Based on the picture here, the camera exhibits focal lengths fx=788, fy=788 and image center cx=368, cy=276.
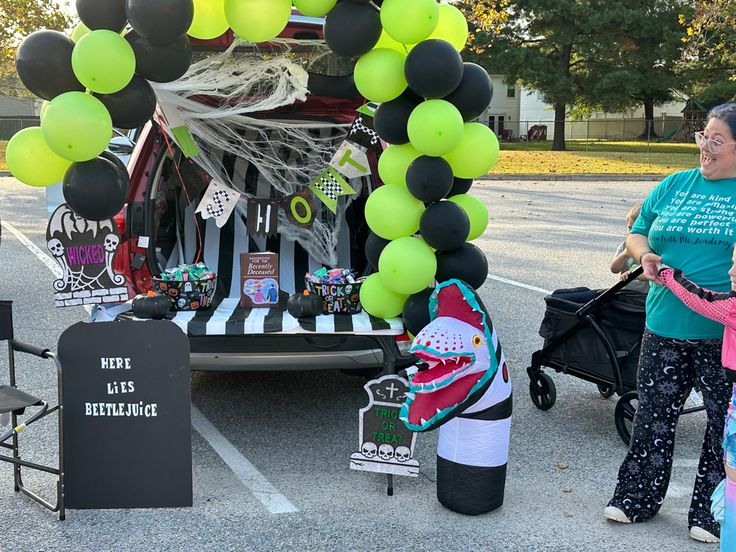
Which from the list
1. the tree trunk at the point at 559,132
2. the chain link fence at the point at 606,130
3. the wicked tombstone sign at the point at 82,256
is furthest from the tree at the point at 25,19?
the chain link fence at the point at 606,130

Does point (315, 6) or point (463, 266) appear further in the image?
point (463, 266)

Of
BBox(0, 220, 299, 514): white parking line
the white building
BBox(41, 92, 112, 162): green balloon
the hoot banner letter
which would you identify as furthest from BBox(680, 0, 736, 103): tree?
BBox(41, 92, 112, 162): green balloon

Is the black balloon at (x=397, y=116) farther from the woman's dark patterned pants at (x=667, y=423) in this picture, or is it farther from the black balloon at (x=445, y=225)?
the woman's dark patterned pants at (x=667, y=423)

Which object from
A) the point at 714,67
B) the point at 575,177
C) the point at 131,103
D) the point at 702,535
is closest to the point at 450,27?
the point at 131,103

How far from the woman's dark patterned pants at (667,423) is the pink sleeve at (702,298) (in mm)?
252

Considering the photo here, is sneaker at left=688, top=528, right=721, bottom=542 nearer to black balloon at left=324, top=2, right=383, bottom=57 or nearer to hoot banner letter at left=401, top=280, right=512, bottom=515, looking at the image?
hoot banner letter at left=401, top=280, right=512, bottom=515

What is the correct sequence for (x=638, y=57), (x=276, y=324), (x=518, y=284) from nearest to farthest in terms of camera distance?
(x=276, y=324), (x=518, y=284), (x=638, y=57)

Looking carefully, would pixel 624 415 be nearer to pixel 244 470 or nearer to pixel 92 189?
pixel 244 470

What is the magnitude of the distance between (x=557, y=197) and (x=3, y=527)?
1487 centimetres

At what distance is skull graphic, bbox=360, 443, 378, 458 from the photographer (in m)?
3.79

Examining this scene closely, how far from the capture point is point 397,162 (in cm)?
407

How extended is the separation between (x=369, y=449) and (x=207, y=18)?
2.20 meters

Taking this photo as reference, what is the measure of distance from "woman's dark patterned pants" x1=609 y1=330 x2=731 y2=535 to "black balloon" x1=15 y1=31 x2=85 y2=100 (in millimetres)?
A: 2861

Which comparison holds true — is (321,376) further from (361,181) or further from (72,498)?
(72,498)
